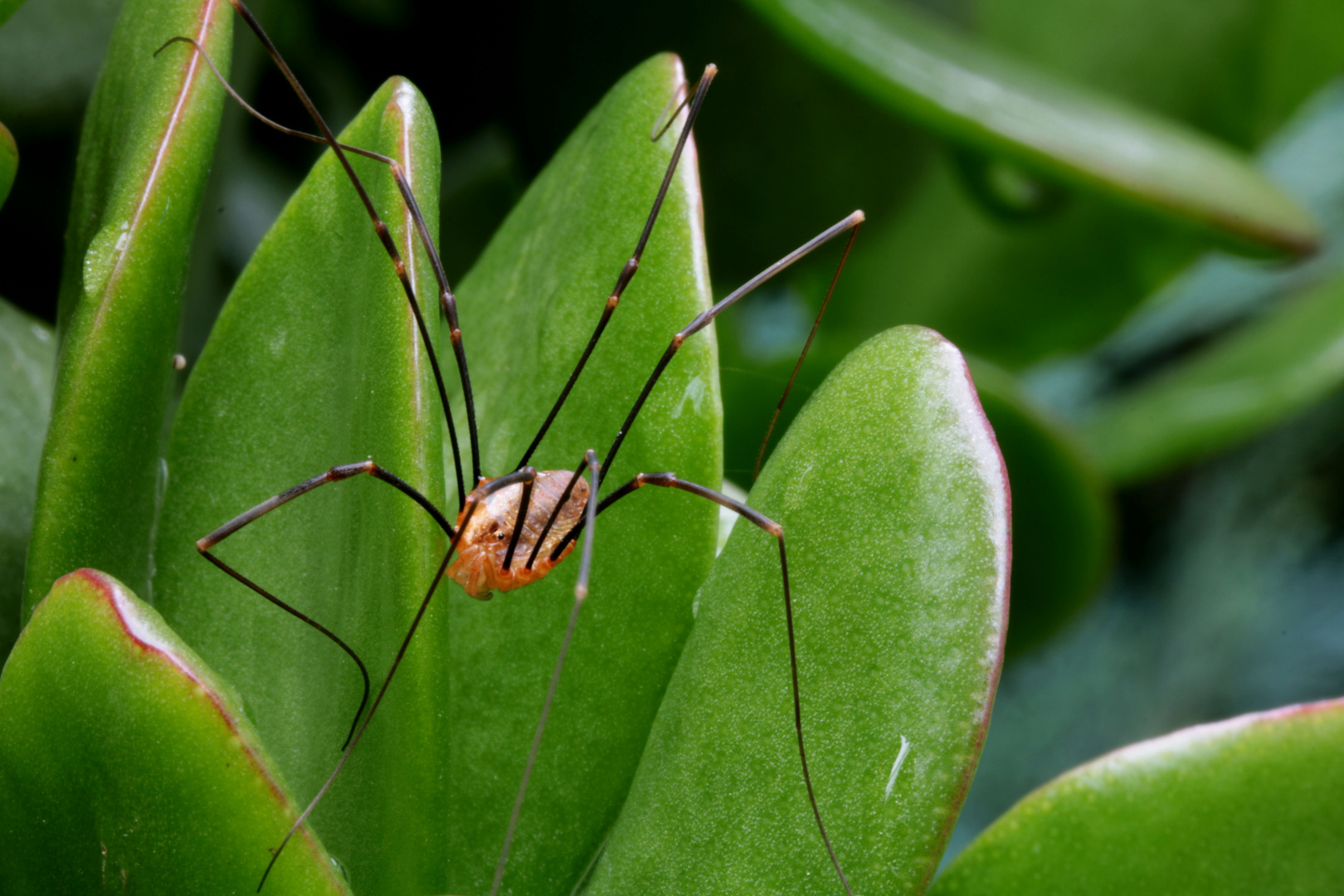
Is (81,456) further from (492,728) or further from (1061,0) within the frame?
(1061,0)

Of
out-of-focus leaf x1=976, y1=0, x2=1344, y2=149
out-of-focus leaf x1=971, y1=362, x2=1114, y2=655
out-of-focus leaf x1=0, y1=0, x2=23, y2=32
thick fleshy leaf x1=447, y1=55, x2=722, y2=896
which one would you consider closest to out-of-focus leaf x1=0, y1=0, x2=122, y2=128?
out-of-focus leaf x1=0, y1=0, x2=23, y2=32

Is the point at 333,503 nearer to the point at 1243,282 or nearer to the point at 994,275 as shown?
the point at 994,275

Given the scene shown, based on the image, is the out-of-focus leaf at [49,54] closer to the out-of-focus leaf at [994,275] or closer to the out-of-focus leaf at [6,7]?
the out-of-focus leaf at [6,7]

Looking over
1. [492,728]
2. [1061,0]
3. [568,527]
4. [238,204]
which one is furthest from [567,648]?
[1061,0]

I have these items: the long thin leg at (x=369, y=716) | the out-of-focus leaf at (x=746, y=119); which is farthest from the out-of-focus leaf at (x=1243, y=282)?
the long thin leg at (x=369, y=716)

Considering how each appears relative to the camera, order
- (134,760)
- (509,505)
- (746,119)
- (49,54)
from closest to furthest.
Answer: (134,760), (509,505), (49,54), (746,119)

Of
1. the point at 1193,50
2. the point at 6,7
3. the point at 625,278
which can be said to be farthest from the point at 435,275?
the point at 1193,50
